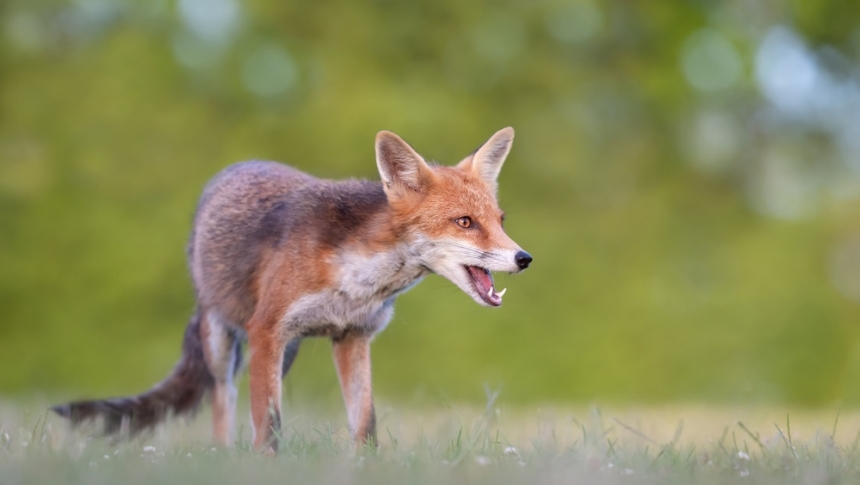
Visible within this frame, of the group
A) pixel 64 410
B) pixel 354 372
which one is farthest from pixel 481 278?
pixel 64 410

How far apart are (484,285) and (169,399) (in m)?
2.82

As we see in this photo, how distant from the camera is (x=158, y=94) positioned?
577 inches

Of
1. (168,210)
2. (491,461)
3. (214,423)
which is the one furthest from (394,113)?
(491,461)

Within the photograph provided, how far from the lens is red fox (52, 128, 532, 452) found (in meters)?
5.58

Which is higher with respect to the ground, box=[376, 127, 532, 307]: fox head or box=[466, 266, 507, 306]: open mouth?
box=[376, 127, 532, 307]: fox head

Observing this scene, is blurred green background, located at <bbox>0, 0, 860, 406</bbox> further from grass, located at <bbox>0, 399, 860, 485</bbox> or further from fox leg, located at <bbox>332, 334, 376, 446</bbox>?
grass, located at <bbox>0, 399, 860, 485</bbox>

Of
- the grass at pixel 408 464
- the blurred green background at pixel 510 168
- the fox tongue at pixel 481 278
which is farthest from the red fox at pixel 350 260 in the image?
the blurred green background at pixel 510 168

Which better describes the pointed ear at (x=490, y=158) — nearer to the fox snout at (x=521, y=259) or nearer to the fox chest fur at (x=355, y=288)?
the fox chest fur at (x=355, y=288)

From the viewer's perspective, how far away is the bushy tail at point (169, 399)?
6609 millimetres

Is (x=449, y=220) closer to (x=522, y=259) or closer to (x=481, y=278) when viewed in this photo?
(x=481, y=278)

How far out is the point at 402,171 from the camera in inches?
229

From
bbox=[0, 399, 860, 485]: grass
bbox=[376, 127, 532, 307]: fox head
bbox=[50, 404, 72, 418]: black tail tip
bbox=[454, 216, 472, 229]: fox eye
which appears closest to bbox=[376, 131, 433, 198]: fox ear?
bbox=[376, 127, 532, 307]: fox head

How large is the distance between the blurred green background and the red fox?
704 centimetres

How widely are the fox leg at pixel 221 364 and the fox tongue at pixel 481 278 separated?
2.01 meters
